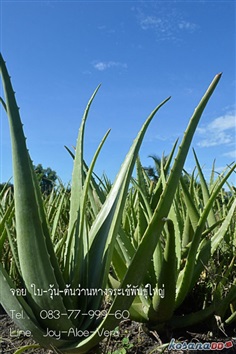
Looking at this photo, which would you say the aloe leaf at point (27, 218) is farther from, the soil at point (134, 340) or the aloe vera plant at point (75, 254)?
the soil at point (134, 340)

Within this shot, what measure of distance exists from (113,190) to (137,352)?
37 cm

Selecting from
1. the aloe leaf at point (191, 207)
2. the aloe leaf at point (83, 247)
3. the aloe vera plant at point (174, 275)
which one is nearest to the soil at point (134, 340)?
the aloe vera plant at point (174, 275)

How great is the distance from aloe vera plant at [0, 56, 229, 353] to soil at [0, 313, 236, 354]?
10 cm

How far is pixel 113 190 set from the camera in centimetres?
77

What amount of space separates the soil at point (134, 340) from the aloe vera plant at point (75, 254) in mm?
103

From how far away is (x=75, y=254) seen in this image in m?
0.75

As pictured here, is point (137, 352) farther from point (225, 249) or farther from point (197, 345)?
point (225, 249)

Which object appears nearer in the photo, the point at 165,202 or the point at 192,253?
the point at 165,202

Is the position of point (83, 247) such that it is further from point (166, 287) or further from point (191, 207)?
point (191, 207)

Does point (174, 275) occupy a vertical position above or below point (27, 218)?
below

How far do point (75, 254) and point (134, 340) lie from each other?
276 millimetres

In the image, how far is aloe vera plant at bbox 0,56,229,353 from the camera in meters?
0.61

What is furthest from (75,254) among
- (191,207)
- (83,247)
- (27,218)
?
(191,207)

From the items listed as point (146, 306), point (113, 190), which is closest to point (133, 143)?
point (113, 190)
